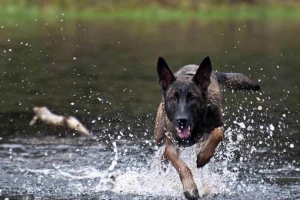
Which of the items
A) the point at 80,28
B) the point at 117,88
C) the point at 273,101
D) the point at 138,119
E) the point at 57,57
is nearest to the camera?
the point at 138,119

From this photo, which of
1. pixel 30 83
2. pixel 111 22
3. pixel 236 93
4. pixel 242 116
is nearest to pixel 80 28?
pixel 111 22

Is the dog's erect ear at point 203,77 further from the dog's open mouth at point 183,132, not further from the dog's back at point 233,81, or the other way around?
the dog's back at point 233,81

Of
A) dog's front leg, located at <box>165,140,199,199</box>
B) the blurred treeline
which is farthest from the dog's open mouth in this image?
the blurred treeline

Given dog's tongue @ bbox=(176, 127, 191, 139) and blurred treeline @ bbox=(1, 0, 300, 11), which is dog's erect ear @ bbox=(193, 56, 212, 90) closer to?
dog's tongue @ bbox=(176, 127, 191, 139)

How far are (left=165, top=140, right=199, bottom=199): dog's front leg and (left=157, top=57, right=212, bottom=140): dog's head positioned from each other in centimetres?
26

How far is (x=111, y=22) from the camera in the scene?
39.4m

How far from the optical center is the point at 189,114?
890cm

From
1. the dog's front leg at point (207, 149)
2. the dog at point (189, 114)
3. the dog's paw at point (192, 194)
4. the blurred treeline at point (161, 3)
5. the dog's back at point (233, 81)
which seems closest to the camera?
the dog's paw at point (192, 194)

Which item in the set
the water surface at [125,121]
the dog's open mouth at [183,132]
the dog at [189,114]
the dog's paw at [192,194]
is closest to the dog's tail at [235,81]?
the dog at [189,114]

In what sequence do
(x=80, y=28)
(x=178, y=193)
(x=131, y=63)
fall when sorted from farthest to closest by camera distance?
(x=80, y=28), (x=131, y=63), (x=178, y=193)

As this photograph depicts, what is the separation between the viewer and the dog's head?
350 inches

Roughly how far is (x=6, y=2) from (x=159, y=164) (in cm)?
3082

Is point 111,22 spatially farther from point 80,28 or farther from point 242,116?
point 242,116

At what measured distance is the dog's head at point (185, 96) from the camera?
29.2ft
